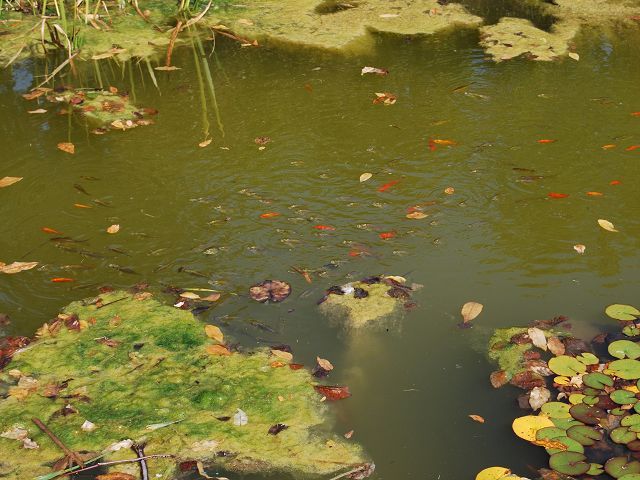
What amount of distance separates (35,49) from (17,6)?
857 millimetres

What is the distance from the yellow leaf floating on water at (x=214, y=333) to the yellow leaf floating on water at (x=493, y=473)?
0.98 m

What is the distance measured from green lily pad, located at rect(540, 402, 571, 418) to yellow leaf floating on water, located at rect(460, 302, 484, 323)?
18.4 inches

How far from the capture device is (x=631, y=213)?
3111 millimetres

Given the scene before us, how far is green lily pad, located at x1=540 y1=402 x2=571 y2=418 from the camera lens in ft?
7.09

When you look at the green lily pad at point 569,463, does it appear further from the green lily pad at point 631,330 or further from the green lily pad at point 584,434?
the green lily pad at point 631,330

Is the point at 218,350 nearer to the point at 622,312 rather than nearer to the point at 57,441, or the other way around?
the point at 57,441

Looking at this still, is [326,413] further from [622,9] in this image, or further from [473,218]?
[622,9]

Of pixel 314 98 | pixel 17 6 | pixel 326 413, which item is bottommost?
pixel 326 413

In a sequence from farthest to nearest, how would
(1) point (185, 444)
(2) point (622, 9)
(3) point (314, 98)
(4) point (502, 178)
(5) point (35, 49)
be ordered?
(2) point (622, 9) < (5) point (35, 49) < (3) point (314, 98) < (4) point (502, 178) < (1) point (185, 444)

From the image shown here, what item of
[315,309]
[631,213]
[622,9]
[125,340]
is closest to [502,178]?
[631,213]

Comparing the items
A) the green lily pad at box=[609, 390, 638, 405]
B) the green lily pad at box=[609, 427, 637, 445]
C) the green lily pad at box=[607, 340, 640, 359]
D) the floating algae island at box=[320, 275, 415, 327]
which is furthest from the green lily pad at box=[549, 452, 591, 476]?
the floating algae island at box=[320, 275, 415, 327]

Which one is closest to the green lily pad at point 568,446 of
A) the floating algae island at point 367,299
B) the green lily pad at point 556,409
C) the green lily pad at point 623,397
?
the green lily pad at point 556,409

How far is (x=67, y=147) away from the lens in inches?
150

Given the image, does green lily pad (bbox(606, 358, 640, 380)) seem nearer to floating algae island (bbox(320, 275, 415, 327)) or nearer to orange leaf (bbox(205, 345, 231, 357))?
floating algae island (bbox(320, 275, 415, 327))
